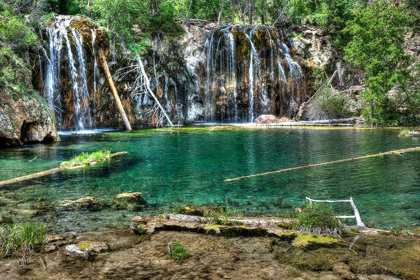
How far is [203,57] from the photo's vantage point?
30.6 meters

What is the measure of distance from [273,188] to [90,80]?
20848 millimetres

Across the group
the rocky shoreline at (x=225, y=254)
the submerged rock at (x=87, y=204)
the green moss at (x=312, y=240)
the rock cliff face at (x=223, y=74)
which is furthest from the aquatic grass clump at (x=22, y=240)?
the rock cliff face at (x=223, y=74)

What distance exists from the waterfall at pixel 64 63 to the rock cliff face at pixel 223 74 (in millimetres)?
1806

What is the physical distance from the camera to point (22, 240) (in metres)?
3.95

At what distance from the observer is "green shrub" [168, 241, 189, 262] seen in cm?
376

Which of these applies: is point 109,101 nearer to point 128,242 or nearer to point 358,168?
point 358,168

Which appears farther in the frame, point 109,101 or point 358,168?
point 109,101

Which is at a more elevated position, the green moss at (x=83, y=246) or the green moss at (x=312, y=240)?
the green moss at (x=312, y=240)

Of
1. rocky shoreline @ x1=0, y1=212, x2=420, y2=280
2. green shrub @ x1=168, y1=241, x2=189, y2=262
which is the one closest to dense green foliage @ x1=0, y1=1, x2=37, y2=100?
Result: rocky shoreline @ x1=0, y1=212, x2=420, y2=280

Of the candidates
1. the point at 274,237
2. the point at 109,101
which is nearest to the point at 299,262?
the point at 274,237

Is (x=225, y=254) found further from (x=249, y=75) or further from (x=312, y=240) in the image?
(x=249, y=75)

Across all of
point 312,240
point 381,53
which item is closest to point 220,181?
point 312,240

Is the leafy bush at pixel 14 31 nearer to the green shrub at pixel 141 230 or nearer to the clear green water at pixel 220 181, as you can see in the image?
the clear green water at pixel 220 181

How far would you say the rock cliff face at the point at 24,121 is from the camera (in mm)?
14656
